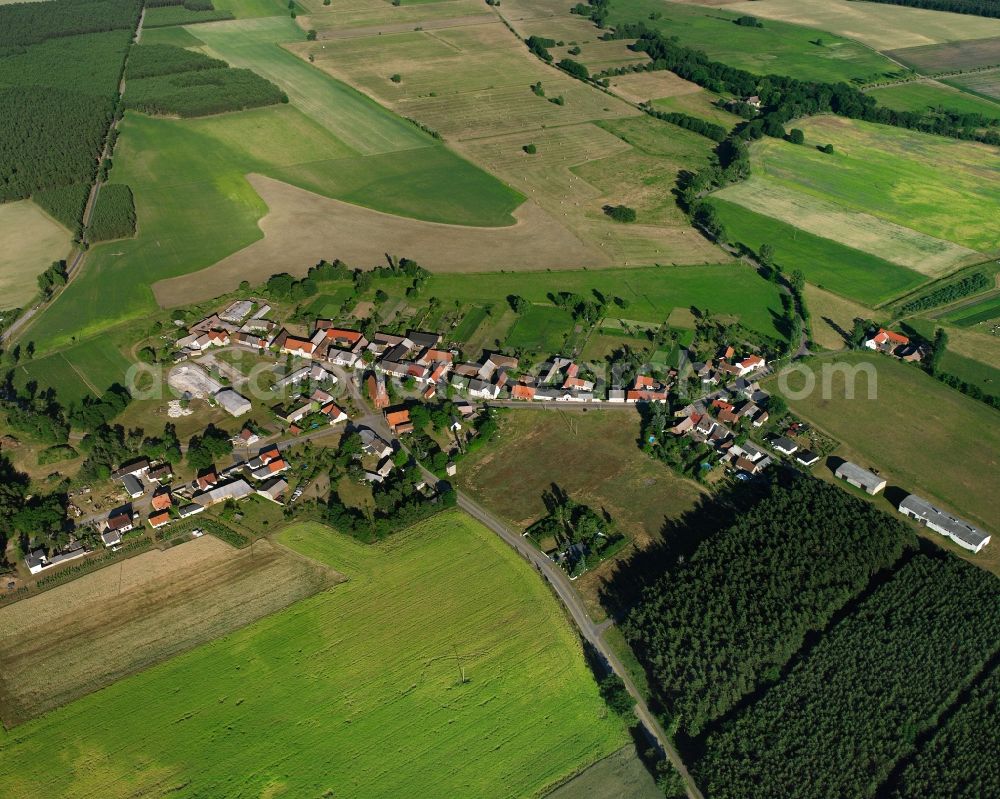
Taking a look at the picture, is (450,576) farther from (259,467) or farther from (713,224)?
(713,224)

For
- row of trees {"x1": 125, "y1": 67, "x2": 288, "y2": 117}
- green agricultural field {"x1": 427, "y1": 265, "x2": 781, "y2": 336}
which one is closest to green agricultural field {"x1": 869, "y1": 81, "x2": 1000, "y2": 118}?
green agricultural field {"x1": 427, "y1": 265, "x2": 781, "y2": 336}

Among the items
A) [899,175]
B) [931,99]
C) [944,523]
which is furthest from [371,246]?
[931,99]

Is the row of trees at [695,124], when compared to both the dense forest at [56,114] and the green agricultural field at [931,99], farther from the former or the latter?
the dense forest at [56,114]

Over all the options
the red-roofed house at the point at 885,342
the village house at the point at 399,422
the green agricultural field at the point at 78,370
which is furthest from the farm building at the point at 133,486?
the red-roofed house at the point at 885,342

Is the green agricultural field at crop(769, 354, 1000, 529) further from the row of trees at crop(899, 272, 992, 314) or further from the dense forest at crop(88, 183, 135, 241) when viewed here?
the dense forest at crop(88, 183, 135, 241)

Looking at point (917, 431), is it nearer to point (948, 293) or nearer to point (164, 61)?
point (948, 293)

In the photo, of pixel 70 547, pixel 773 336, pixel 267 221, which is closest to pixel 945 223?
pixel 773 336
